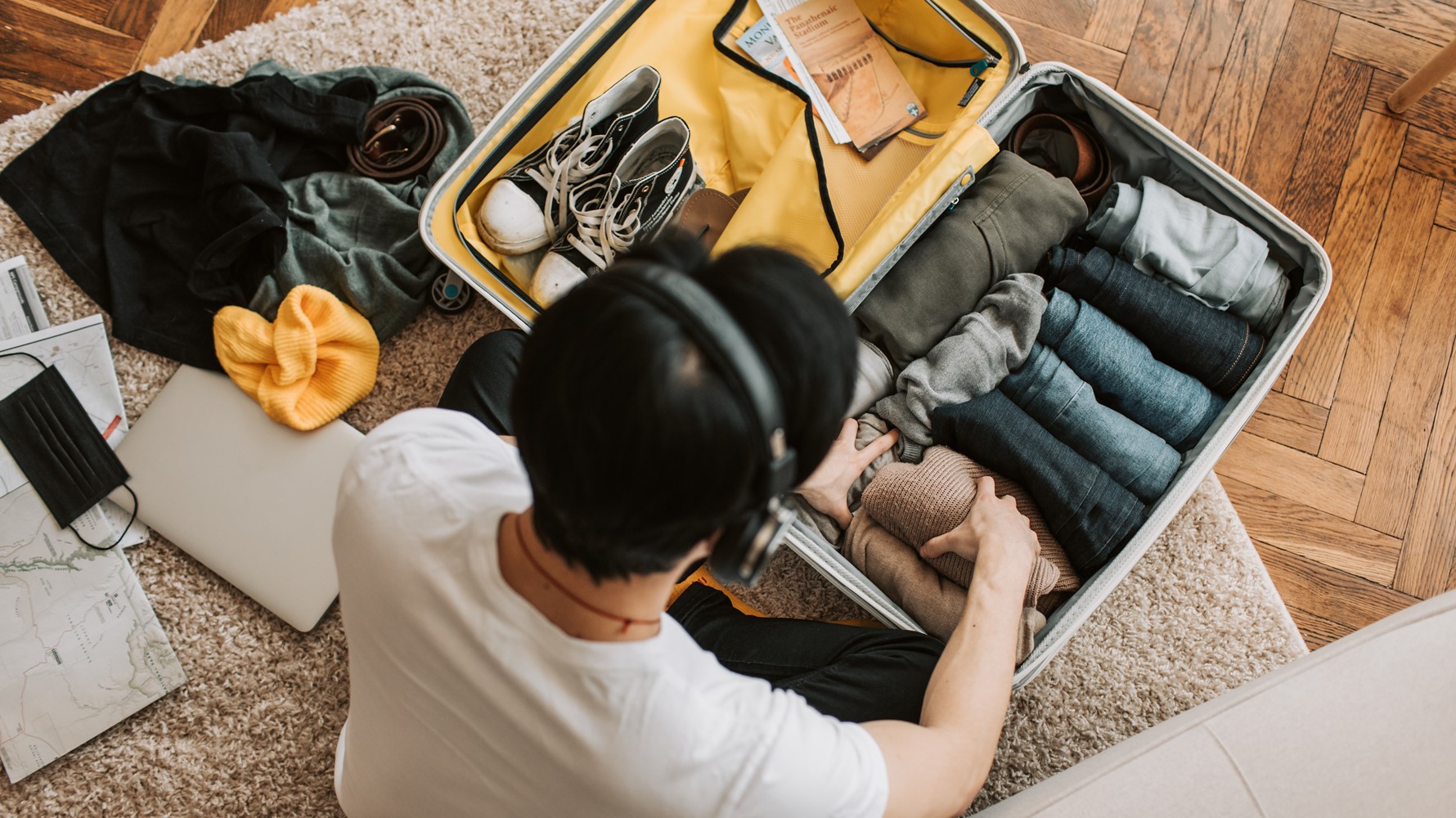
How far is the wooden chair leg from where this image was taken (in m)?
1.16

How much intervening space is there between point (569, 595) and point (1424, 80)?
4.70ft

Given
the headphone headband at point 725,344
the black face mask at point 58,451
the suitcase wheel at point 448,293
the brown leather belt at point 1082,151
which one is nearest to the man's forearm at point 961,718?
the headphone headband at point 725,344

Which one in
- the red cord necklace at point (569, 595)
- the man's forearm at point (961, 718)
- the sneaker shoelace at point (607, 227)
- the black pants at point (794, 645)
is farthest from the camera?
the sneaker shoelace at point (607, 227)

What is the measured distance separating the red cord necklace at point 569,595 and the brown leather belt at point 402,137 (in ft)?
2.78

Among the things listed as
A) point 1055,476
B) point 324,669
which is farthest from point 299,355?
point 1055,476

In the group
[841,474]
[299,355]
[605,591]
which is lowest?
[299,355]

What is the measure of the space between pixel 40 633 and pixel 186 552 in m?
0.19

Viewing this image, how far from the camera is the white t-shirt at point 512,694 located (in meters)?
0.54

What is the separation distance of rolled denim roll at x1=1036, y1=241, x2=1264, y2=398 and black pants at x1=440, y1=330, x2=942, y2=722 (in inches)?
18.7

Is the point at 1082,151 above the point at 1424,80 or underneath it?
underneath

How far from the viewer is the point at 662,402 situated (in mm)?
414

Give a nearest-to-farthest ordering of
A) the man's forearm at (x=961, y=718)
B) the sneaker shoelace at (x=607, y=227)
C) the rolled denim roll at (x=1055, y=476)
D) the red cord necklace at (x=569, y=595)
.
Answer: the red cord necklace at (x=569, y=595), the man's forearm at (x=961, y=718), the rolled denim roll at (x=1055, y=476), the sneaker shoelace at (x=607, y=227)

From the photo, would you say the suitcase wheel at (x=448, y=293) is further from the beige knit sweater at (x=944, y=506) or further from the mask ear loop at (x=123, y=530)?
the beige knit sweater at (x=944, y=506)

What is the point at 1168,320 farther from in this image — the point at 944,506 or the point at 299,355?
the point at 299,355
